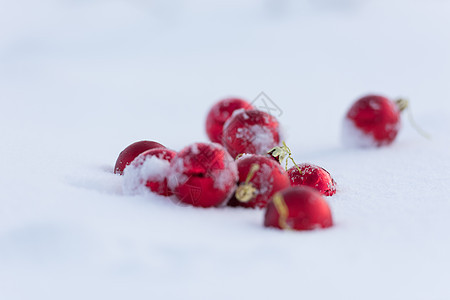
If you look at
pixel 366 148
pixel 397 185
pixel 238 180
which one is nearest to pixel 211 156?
pixel 238 180

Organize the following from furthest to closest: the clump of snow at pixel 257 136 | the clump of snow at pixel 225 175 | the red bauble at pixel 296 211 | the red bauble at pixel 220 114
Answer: the red bauble at pixel 220 114
the clump of snow at pixel 257 136
the clump of snow at pixel 225 175
the red bauble at pixel 296 211

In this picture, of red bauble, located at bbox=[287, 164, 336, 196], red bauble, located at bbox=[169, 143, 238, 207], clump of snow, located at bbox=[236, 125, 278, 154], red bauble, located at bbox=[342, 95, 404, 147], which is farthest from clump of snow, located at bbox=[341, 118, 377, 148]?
red bauble, located at bbox=[169, 143, 238, 207]

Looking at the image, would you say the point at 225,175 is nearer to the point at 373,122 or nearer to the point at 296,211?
the point at 296,211

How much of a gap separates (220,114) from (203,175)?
821 mm

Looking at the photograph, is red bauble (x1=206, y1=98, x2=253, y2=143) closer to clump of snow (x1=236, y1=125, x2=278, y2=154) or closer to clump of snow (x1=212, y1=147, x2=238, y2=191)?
clump of snow (x1=236, y1=125, x2=278, y2=154)

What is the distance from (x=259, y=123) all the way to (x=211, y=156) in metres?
0.55

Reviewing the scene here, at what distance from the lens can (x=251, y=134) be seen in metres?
1.64

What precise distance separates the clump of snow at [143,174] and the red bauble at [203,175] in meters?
0.04

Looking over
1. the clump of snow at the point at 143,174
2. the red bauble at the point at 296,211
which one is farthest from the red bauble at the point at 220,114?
the red bauble at the point at 296,211

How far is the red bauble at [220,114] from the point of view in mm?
1897

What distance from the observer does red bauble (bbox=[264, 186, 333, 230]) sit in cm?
100

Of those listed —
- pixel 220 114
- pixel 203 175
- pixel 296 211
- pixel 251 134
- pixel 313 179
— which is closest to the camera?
pixel 296 211

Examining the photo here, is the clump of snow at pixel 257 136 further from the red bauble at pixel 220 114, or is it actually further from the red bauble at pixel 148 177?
the red bauble at pixel 148 177

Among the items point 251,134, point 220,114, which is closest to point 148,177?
point 251,134
